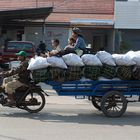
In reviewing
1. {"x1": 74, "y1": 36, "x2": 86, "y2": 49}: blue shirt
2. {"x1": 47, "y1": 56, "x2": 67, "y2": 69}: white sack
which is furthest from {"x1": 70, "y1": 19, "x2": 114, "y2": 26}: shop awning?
{"x1": 47, "y1": 56, "x2": 67, "y2": 69}: white sack

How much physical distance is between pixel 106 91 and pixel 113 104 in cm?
38

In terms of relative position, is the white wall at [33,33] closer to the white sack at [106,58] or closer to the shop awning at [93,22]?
the shop awning at [93,22]

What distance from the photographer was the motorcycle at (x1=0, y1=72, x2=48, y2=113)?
506 inches

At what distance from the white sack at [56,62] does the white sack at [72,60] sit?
0.41 feet

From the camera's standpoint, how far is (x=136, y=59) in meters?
13.1

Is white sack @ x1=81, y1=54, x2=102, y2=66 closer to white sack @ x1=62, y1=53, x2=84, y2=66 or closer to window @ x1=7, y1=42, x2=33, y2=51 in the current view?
white sack @ x1=62, y1=53, x2=84, y2=66

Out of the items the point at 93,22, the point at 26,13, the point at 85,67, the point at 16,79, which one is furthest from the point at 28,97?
the point at 93,22

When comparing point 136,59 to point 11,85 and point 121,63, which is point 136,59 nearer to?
point 121,63

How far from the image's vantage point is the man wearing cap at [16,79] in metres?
12.9

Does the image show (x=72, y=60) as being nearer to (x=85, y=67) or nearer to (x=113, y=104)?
(x=85, y=67)

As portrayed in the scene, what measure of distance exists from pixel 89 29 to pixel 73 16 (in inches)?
71.9

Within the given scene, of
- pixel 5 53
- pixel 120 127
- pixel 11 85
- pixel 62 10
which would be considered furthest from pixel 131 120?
pixel 62 10

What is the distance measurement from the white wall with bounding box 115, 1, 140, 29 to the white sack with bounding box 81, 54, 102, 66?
2706 centimetres

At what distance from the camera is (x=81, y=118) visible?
41.3 ft
